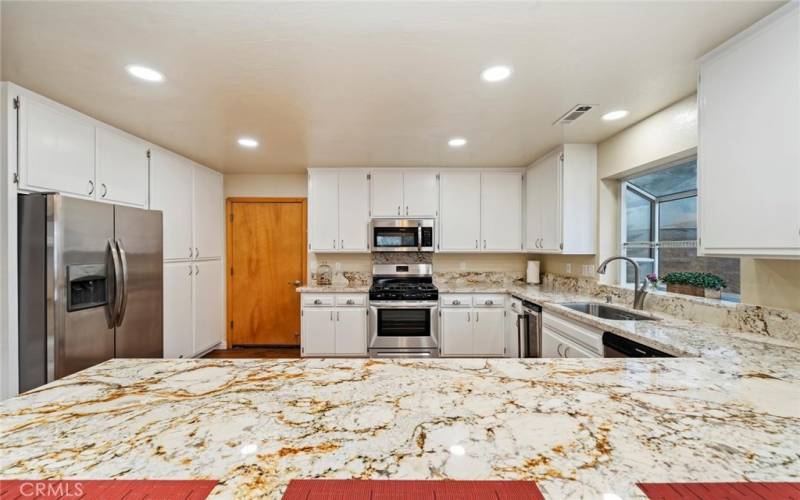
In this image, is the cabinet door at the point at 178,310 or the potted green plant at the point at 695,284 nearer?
the potted green plant at the point at 695,284

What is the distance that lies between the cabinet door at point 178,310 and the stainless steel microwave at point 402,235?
2.02 metres

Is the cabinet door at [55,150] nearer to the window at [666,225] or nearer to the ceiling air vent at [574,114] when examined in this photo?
the ceiling air vent at [574,114]

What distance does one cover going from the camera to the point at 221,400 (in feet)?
2.95

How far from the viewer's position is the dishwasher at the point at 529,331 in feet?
9.39

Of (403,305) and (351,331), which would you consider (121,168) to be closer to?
(351,331)

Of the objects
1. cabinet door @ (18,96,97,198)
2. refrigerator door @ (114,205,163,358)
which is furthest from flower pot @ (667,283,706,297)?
cabinet door @ (18,96,97,198)

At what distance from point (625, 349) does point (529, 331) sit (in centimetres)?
130

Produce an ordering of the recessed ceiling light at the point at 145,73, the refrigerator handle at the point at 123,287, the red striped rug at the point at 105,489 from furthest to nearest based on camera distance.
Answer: the refrigerator handle at the point at 123,287, the recessed ceiling light at the point at 145,73, the red striped rug at the point at 105,489

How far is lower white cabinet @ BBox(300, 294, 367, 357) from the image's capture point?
353 cm

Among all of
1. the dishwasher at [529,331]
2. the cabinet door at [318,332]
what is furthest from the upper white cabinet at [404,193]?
the dishwasher at [529,331]

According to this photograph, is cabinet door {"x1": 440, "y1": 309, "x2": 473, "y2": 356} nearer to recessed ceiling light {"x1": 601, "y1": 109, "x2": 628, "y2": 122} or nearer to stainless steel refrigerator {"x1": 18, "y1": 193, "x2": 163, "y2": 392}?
recessed ceiling light {"x1": 601, "y1": 109, "x2": 628, "y2": 122}

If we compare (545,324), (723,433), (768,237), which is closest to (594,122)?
(768,237)

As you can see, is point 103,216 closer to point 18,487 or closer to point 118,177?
point 118,177

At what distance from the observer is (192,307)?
3510 mm
